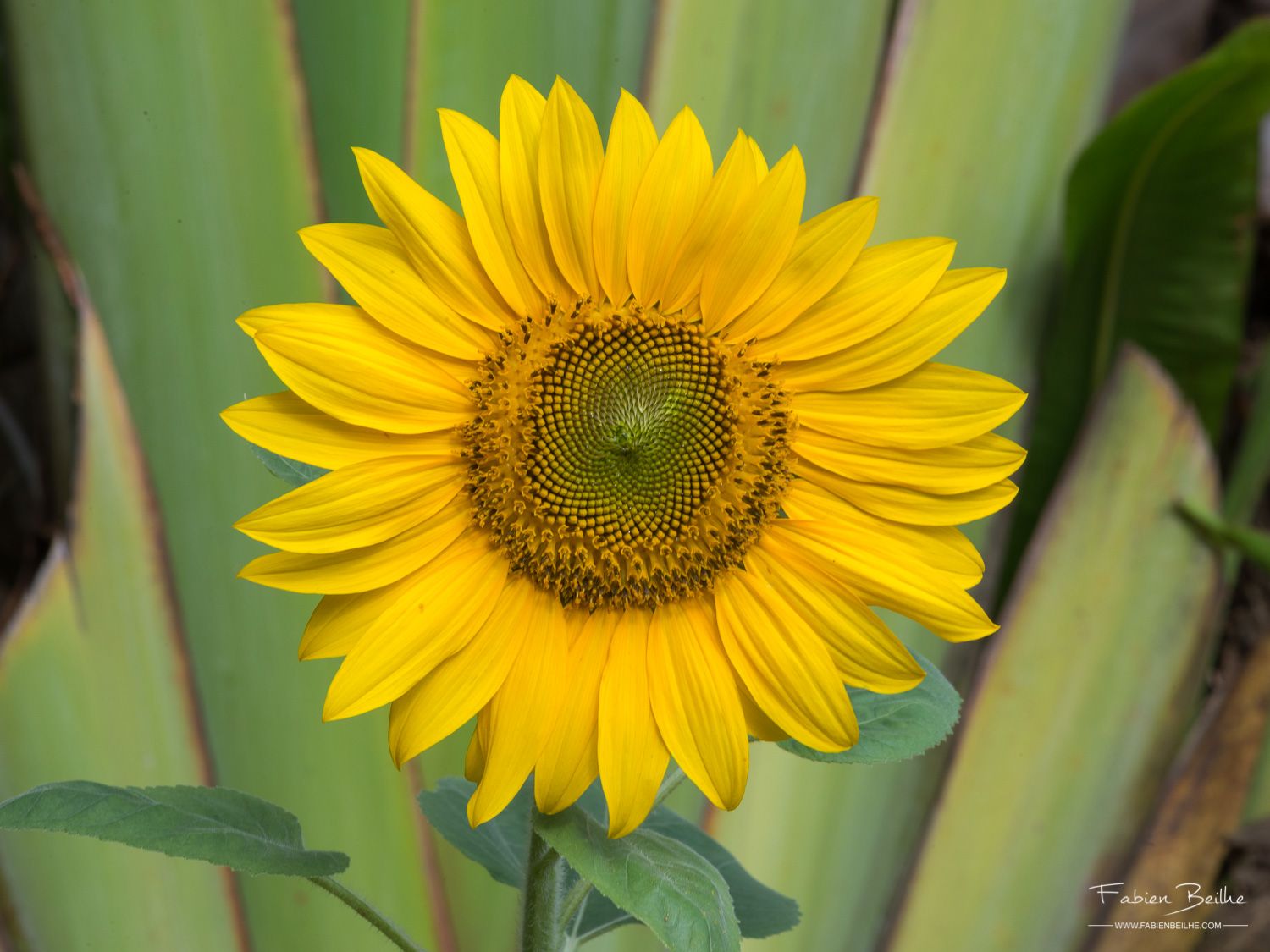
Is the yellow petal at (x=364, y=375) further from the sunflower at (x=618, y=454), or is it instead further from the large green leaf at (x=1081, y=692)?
the large green leaf at (x=1081, y=692)

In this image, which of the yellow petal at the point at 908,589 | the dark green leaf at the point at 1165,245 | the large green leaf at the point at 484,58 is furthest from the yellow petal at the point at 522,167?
the dark green leaf at the point at 1165,245

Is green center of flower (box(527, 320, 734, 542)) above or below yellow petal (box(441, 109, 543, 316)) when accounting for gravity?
below

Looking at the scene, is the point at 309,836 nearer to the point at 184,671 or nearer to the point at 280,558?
the point at 184,671

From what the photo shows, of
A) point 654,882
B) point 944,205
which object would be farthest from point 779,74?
point 654,882

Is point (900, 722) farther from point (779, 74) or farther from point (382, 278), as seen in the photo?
point (779, 74)

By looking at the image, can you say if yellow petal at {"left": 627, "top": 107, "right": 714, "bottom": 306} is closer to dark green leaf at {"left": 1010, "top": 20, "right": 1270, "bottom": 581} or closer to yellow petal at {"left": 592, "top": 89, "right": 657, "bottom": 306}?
yellow petal at {"left": 592, "top": 89, "right": 657, "bottom": 306}

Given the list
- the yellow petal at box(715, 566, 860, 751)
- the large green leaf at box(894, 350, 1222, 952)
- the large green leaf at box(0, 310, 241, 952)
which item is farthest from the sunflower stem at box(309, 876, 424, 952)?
the large green leaf at box(894, 350, 1222, 952)
